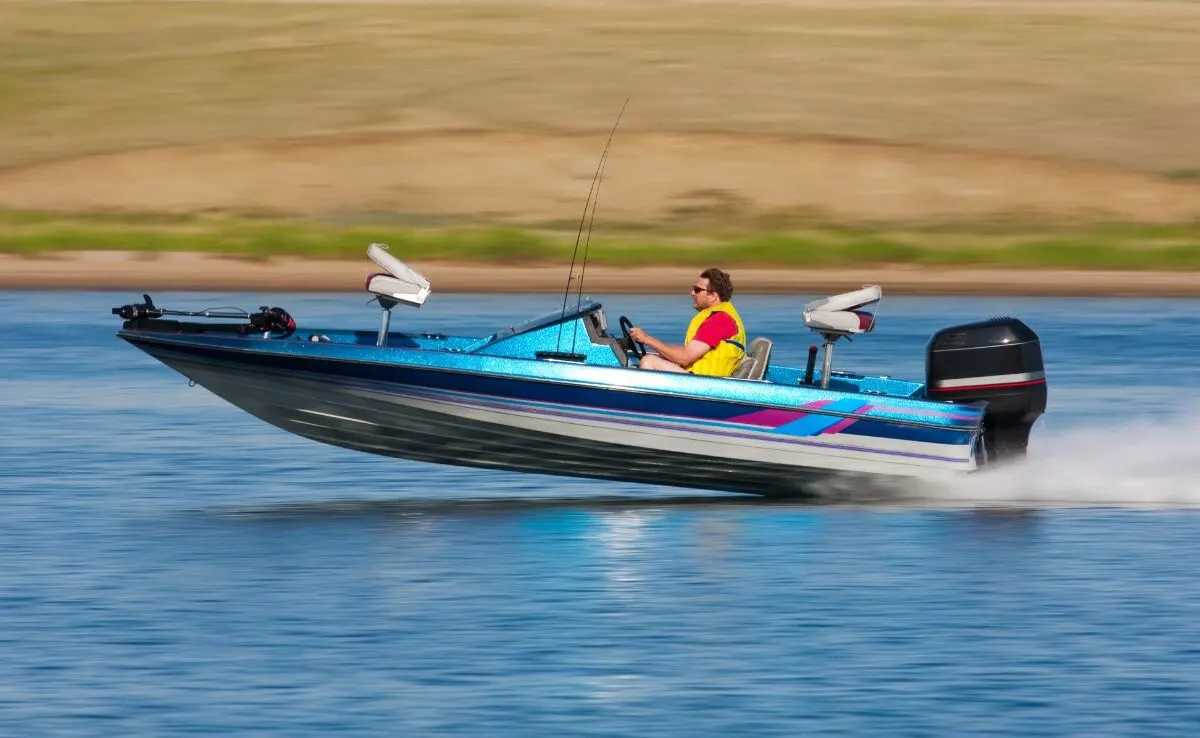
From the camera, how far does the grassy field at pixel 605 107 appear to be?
33.9 m

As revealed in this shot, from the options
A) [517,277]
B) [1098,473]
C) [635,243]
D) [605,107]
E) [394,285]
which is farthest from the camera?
[605,107]

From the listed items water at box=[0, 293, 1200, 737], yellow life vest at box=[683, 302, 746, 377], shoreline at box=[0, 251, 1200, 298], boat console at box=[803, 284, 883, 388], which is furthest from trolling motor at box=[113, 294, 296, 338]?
shoreline at box=[0, 251, 1200, 298]

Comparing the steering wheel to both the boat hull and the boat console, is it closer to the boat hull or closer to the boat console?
the boat hull

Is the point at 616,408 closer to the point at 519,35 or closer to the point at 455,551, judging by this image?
the point at 455,551

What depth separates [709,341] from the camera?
470 inches

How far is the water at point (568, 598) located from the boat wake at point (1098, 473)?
0.11 ft

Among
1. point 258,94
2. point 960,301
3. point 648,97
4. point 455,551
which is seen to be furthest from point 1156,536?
point 258,94

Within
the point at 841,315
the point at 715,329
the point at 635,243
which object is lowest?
the point at 715,329

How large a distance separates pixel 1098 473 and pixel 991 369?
224 cm

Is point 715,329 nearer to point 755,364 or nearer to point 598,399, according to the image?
point 755,364

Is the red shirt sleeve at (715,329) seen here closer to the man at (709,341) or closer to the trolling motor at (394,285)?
the man at (709,341)

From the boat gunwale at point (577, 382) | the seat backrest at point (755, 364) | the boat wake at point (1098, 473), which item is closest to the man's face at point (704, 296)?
the seat backrest at point (755, 364)

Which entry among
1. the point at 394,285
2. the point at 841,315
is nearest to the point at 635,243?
the point at 841,315

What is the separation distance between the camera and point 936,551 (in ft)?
38.3
